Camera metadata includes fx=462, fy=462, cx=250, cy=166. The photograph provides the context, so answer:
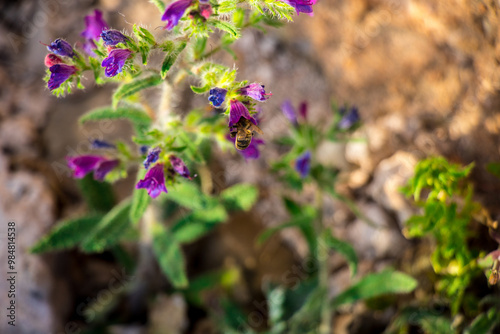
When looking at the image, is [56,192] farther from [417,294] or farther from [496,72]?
[496,72]

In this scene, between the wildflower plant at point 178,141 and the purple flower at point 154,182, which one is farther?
the purple flower at point 154,182

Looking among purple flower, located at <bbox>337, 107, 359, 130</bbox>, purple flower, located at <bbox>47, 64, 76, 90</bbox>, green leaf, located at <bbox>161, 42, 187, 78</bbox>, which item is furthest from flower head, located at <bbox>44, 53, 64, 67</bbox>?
purple flower, located at <bbox>337, 107, 359, 130</bbox>

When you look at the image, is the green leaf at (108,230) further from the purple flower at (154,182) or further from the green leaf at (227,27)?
the green leaf at (227,27)

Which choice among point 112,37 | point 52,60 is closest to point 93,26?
point 52,60

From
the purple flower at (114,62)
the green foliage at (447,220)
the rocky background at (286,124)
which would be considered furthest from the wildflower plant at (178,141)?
the rocky background at (286,124)

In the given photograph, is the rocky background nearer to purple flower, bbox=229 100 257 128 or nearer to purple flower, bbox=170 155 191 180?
purple flower, bbox=170 155 191 180

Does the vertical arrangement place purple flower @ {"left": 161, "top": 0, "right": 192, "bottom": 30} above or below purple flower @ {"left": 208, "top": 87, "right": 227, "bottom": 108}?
above

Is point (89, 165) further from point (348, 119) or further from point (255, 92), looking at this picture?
point (348, 119)

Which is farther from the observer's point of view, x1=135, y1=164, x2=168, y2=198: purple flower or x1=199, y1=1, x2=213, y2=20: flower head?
x1=135, y1=164, x2=168, y2=198: purple flower
